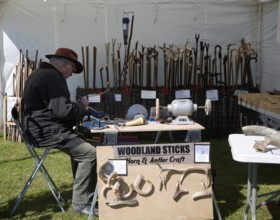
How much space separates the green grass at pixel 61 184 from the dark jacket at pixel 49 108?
2.14 feet

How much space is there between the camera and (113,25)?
19.4 feet

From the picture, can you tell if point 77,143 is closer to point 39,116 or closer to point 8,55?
point 39,116

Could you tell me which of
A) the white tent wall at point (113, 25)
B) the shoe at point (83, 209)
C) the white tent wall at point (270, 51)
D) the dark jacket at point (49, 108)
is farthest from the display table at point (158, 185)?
the white tent wall at point (113, 25)

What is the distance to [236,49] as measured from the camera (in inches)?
231

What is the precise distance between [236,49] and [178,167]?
3.43 meters

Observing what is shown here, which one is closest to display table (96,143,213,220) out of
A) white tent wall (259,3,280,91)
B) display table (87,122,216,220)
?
display table (87,122,216,220)

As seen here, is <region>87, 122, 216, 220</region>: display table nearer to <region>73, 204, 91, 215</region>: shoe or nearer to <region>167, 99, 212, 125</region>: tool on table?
<region>167, 99, 212, 125</region>: tool on table

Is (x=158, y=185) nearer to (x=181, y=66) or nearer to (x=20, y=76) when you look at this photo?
(x=181, y=66)

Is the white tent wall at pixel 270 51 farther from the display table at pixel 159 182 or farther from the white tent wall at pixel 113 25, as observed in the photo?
the display table at pixel 159 182

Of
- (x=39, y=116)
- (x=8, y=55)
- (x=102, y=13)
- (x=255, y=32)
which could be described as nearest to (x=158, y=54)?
(x=102, y=13)

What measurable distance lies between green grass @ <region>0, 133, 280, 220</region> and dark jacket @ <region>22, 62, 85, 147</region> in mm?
653

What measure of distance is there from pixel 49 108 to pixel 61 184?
1.24m

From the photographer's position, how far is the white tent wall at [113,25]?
5.85 m

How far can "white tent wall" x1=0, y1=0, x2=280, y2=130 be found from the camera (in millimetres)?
5848
